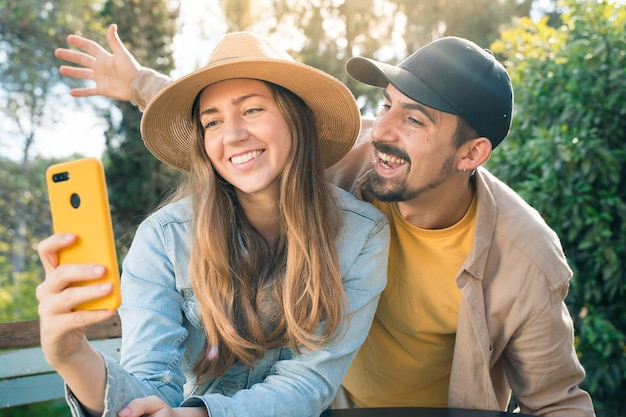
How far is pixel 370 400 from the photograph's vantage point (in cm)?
302

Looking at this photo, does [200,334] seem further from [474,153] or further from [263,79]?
[474,153]

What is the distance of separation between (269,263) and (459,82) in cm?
101

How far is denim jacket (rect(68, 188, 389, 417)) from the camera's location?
1.92 m

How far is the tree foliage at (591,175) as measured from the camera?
3.81 m

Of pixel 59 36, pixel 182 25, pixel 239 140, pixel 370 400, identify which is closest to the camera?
pixel 239 140

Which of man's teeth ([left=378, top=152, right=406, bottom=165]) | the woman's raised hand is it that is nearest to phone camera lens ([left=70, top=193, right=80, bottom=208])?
man's teeth ([left=378, top=152, right=406, bottom=165])

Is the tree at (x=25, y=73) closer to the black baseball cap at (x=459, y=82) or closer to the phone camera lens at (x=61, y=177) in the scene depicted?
the black baseball cap at (x=459, y=82)

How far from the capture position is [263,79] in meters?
2.29

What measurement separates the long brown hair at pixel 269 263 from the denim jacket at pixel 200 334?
5cm

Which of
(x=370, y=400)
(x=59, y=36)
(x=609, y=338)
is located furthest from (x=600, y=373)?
(x=59, y=36)

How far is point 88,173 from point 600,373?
3.36m

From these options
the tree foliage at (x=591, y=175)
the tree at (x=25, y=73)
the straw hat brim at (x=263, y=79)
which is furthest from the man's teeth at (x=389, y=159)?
the tree at (x=25, y=73)

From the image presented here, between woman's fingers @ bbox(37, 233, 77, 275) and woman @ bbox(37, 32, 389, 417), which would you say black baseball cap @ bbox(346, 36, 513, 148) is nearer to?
woman @ bbox(37, 32, 389, 417)

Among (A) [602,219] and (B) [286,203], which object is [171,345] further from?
(A) [602,219]
